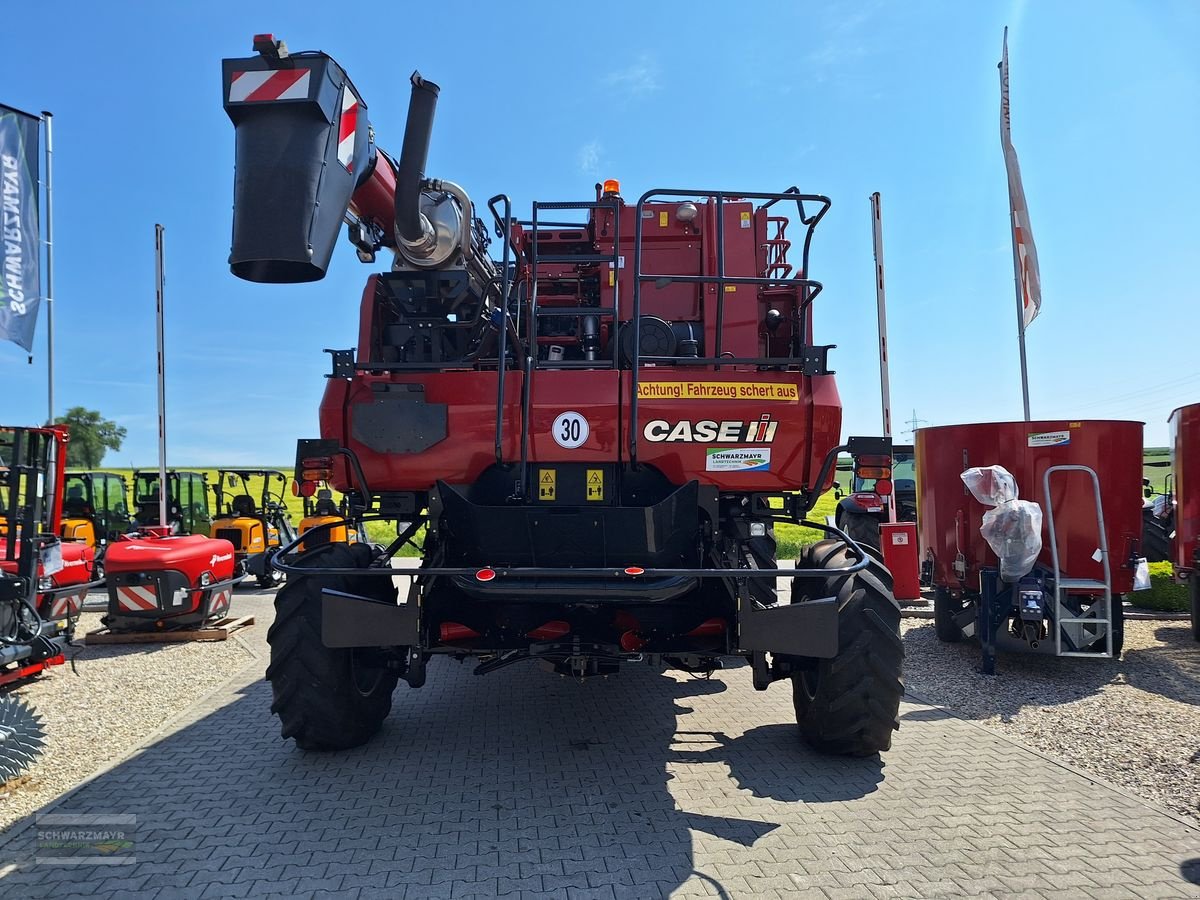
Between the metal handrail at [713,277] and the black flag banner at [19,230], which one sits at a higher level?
the black flag banner at [19,230]

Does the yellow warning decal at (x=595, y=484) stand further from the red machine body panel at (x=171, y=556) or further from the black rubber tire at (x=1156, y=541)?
the black rubber tire at (x=1156, y=541)

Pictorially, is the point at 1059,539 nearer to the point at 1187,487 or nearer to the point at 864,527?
the point at 1187,487

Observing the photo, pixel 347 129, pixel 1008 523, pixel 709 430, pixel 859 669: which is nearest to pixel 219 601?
pixel 347 129

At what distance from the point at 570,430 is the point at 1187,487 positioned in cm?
750

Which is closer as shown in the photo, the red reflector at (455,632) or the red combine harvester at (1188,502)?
the red reflector at (455,632)

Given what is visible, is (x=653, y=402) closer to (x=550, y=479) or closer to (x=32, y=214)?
(x=550, y=479)

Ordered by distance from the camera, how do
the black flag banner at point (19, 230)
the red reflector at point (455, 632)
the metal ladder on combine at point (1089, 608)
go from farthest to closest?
the black flag banner at point (19, 230) → the metal ladder on combine at point (1089, 608) → the red reflector at point (455, 632)

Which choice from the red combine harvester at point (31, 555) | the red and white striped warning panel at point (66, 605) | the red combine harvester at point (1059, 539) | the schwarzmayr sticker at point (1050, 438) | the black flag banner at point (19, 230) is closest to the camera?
the red combine harvester at point (31, 555)

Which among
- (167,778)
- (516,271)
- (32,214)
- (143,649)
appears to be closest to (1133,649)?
(516,271)

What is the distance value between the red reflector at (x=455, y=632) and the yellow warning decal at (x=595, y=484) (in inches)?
43.2

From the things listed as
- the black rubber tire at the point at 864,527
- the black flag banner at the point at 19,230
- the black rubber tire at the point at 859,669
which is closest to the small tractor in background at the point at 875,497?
the black rubber tire at the point at 864,527

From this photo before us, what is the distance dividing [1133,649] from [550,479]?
668 cm

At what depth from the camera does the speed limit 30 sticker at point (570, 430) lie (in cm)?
407

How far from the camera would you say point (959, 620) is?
7277 millimetres
